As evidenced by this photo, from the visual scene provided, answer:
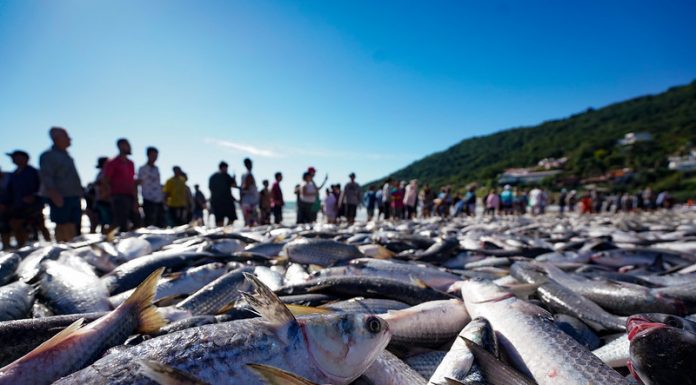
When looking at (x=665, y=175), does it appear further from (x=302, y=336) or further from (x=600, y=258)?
(x=302, y=336)

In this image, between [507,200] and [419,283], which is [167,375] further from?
[507,200]

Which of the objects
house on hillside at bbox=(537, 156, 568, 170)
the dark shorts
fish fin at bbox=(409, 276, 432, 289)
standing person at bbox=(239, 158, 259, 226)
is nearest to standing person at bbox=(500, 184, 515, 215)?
standing person at bbox=(239, 158, 259, 226)

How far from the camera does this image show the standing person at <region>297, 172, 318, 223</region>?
13.7m

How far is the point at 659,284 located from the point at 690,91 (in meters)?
135

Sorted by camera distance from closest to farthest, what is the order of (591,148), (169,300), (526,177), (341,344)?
(341,344) → (169,300) → (526,177) → (591,148)

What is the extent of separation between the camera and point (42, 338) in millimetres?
1707

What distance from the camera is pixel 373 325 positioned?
1.30 metres

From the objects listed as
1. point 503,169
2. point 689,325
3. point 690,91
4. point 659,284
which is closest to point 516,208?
point 659,284

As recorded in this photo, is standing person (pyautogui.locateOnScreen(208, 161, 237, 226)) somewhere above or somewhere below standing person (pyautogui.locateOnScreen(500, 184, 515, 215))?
above

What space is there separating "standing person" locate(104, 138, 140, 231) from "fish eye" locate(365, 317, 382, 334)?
841 centimetres

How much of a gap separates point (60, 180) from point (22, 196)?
2442 millimetres

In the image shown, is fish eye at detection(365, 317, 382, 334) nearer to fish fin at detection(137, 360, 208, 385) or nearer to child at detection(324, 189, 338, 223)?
fish fin at detection(137, 360, 208, 385)

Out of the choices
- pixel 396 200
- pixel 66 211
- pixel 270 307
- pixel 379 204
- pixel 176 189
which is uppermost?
pixel 176 189

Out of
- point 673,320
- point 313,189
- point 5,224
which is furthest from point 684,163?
point 5,224
